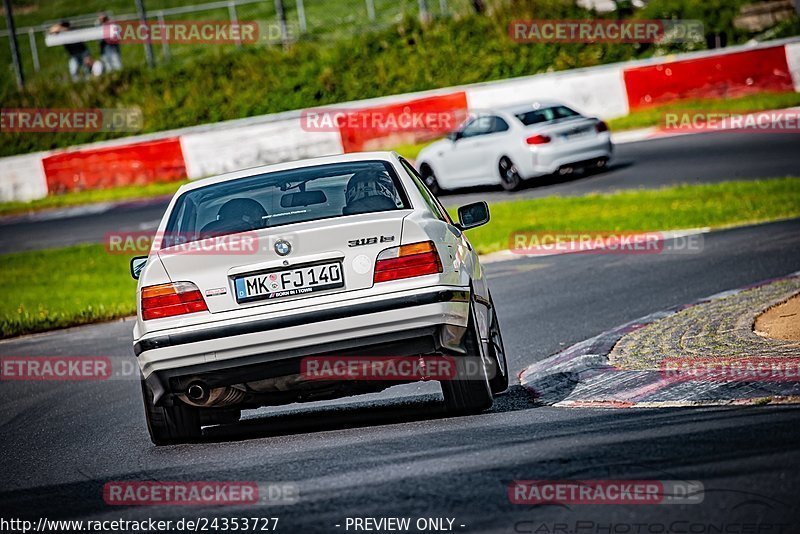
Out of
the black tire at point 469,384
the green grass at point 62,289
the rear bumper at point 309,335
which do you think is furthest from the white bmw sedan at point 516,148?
the rear bumper at point 309,335

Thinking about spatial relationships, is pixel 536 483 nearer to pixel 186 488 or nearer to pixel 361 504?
pixel 361 504

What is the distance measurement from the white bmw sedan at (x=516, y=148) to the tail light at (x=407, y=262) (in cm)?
1578

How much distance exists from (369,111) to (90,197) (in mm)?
6395

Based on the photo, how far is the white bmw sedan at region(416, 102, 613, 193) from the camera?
22.4 metres

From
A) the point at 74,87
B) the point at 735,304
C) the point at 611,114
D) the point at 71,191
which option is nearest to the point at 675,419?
the point at 735,304

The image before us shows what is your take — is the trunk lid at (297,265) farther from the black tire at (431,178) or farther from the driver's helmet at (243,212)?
the black tire at (431,178)

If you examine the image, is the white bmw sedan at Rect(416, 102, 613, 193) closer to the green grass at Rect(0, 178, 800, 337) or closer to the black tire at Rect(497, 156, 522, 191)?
the black tire at Rect(497, 156, 522, 191)

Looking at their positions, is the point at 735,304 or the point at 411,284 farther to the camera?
the point at 735,304

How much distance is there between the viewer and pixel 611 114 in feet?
91.8

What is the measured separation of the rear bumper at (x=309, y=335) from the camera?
21.8 ft

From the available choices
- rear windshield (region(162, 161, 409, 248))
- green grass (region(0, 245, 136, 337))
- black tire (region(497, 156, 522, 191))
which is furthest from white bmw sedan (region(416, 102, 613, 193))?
rear windshield (region(162, 161, 409, 248))

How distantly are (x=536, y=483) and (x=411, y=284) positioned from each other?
173cm

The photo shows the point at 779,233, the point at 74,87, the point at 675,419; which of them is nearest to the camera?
the point at 675,419

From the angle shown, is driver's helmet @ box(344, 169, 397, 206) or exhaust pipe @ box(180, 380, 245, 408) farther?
driver's helmet @ box(344, 169, 397, 206)
